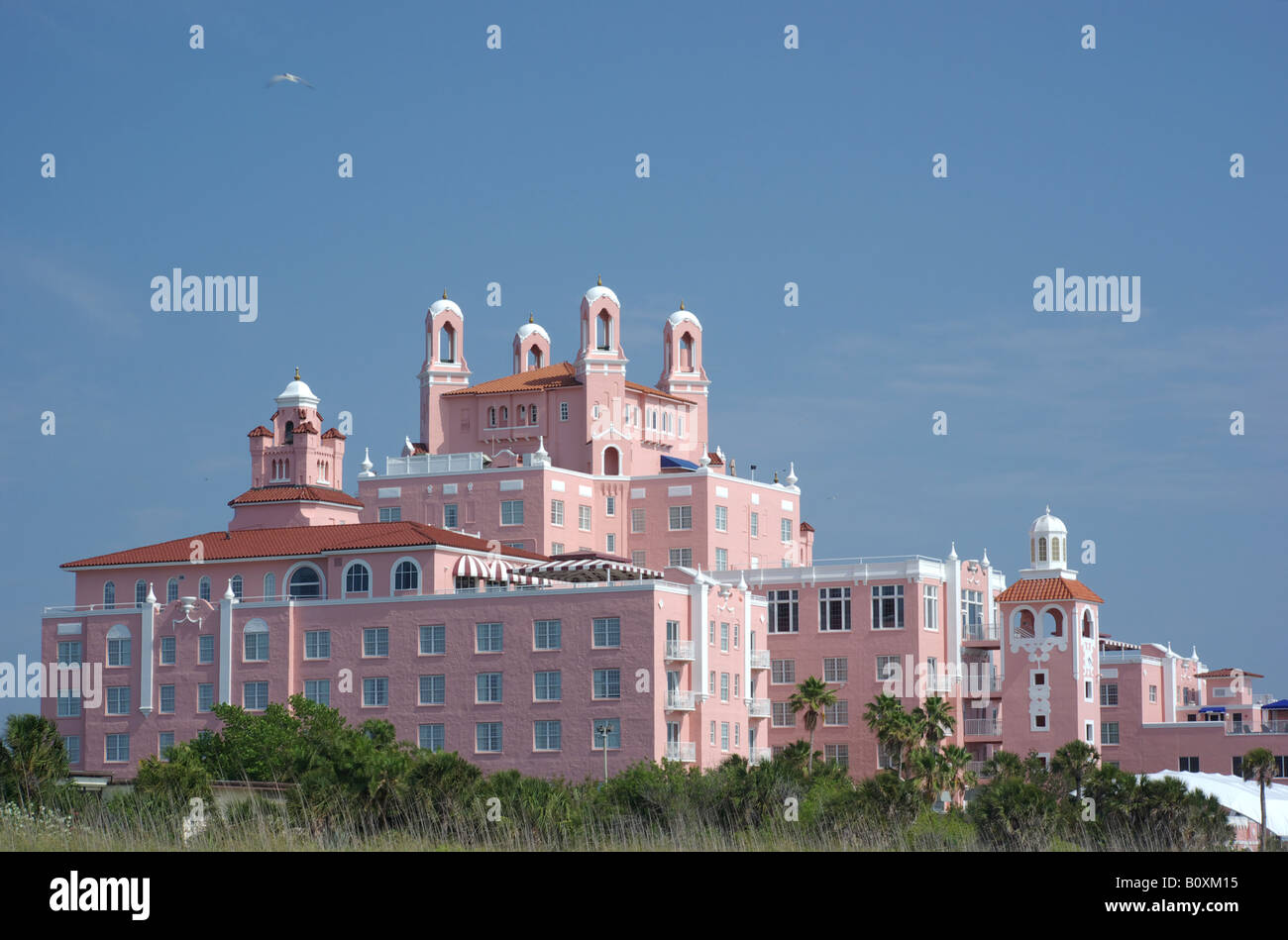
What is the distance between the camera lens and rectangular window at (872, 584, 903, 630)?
98875mm

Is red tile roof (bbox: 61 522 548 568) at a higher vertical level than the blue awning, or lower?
lower

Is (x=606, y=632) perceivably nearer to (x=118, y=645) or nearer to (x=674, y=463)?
(x=118, y=645)

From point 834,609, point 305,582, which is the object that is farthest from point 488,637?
point 834,609

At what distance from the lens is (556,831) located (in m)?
59.7

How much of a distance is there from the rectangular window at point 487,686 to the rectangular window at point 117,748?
790 inches

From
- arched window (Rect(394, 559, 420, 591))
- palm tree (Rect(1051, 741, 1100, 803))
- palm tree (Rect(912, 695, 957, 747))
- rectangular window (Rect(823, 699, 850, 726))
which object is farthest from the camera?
rectangular window (Rect(823, 699, 850, 726))

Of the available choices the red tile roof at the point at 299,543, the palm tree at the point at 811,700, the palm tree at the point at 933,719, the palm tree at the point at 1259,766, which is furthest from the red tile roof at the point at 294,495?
the palm tree at the point at 1259,766

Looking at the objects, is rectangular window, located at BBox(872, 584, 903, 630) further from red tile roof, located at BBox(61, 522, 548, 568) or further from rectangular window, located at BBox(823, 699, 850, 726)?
red tile roof, located at BBox(61, 522, 548, 568)

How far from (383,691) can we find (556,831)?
33.9m

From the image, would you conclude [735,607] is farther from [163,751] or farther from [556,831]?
[556,831]

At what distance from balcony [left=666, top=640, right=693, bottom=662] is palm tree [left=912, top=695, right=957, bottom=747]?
45.0 ft

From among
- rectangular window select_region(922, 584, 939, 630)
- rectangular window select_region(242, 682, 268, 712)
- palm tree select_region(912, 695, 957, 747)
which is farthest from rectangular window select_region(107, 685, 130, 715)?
rectangular window select_region(922, 584, 939, 630)

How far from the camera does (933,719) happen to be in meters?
94.9
